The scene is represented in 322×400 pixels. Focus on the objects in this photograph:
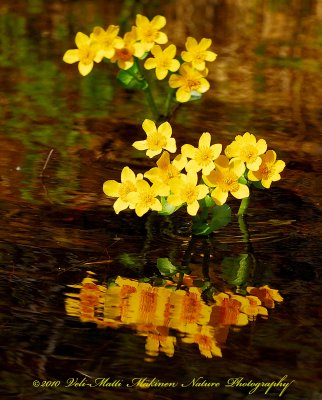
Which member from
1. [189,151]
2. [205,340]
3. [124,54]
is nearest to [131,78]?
[124,54]

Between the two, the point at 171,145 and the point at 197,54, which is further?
the point at 197,54

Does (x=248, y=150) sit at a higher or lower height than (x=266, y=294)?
higher

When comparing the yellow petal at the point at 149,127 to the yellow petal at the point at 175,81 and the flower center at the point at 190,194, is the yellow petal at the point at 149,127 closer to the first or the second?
the flower center at the point at 190,194

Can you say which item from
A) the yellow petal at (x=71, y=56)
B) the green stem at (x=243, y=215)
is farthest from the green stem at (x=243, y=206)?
the yellow petal at (x=71, y=56)

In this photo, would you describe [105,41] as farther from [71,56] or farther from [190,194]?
[190,194]

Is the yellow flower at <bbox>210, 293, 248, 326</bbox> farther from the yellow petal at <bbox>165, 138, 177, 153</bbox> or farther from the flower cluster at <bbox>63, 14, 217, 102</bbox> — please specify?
the flower cluster at <bbox>63, 14, 217, 102</bbox>

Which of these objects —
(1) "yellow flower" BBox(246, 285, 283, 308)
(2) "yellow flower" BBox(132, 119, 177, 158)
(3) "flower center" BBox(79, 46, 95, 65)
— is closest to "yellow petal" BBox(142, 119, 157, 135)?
(2) "yellow flower" BBox(132, 119, 177, 158)
